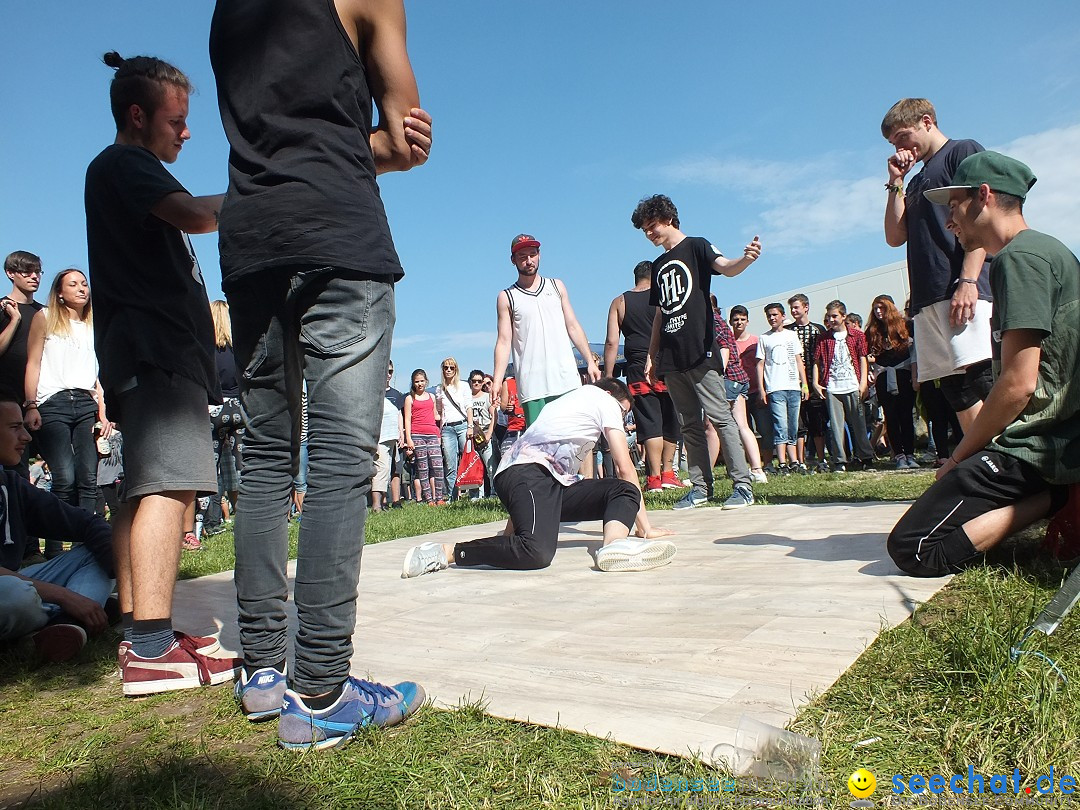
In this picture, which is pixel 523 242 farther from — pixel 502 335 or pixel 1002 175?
pixel 1002 175

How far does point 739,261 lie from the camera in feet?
18.5

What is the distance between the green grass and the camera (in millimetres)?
1528

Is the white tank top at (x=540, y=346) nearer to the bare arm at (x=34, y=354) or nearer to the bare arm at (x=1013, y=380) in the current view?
the bare arm at (x=34, y=354)

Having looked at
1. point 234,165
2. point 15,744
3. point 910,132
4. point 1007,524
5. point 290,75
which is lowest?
point 15,744

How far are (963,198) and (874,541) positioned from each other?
5.34 feet

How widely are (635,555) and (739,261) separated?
9.21 feet

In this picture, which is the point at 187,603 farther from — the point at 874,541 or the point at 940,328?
the point at 940,328

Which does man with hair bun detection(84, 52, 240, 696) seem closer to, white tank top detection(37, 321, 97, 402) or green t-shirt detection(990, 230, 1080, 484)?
green t-shirt detection(990, 230, 1080, 484)

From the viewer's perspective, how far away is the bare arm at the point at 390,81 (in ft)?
6.65

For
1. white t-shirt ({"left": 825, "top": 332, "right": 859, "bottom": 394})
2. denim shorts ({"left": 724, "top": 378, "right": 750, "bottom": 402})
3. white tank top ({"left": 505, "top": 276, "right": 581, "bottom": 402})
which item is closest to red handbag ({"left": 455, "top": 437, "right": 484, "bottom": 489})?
denim shorts ({"left": 724, "top": 378, "right": 750, "bottom": 402})

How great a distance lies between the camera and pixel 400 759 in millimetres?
1744

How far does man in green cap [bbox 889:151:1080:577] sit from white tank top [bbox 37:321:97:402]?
5816 mm

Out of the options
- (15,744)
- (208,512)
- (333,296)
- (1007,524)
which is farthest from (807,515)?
(208,512)

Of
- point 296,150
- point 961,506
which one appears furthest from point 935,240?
point 296,150
